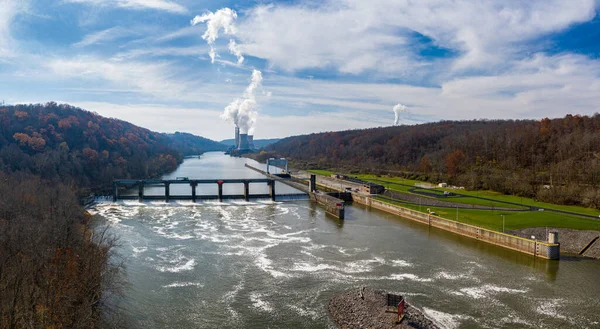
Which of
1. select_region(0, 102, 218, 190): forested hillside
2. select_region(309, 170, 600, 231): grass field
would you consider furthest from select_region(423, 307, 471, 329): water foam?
select_region(0, 102, 218, 190): forested hillside

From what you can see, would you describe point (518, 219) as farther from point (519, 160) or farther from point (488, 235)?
point (519, 160)

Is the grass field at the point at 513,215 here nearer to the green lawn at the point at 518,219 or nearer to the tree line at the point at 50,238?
the green lawn at the point at 518,219

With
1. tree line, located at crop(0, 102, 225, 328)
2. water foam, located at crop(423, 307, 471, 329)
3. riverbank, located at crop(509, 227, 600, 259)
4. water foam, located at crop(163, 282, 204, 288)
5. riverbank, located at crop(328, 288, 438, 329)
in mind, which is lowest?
water foam, located at crop(163, 282, 204, 288)

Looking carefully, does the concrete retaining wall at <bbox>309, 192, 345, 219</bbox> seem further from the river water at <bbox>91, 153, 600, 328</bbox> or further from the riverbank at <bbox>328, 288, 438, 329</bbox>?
the riverbank at <bbox>328, 288, 438, 329</bbox>

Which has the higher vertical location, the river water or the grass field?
the grass field

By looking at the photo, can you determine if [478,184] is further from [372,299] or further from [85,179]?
[85,179]
